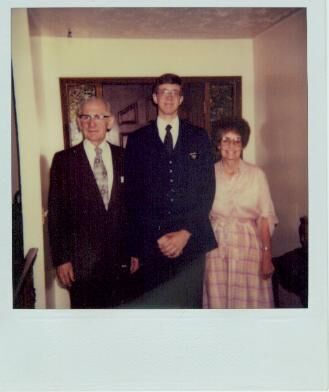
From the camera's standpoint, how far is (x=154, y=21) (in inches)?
63.7

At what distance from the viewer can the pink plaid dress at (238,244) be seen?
1.66m

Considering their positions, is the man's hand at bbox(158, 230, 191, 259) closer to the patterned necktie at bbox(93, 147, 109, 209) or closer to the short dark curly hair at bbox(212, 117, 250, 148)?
the patterned necktie at bbox(93, 147, 109, 209)

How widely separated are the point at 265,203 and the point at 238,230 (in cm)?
12

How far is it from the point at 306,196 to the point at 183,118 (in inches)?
18.2

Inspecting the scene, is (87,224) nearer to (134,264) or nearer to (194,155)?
(134,264)

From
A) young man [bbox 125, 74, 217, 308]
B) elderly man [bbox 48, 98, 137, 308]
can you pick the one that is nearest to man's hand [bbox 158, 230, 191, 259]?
Result: young man [bbox 125, 74, 217, 308]

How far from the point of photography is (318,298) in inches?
65.6

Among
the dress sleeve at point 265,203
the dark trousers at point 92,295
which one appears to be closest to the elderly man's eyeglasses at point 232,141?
the dress sleeve at point 265,203

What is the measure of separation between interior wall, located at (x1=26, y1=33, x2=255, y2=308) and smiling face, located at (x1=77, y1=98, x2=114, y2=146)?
0.24 feet

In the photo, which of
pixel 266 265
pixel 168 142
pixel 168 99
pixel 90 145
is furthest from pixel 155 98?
pixel 266 265

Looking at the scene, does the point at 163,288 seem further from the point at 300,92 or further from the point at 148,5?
the point at 148,5

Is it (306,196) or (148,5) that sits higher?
(148,5)

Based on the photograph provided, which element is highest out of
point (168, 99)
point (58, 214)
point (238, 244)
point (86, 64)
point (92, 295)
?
point (86, 64)

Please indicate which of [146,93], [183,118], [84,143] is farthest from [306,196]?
[84,143]
